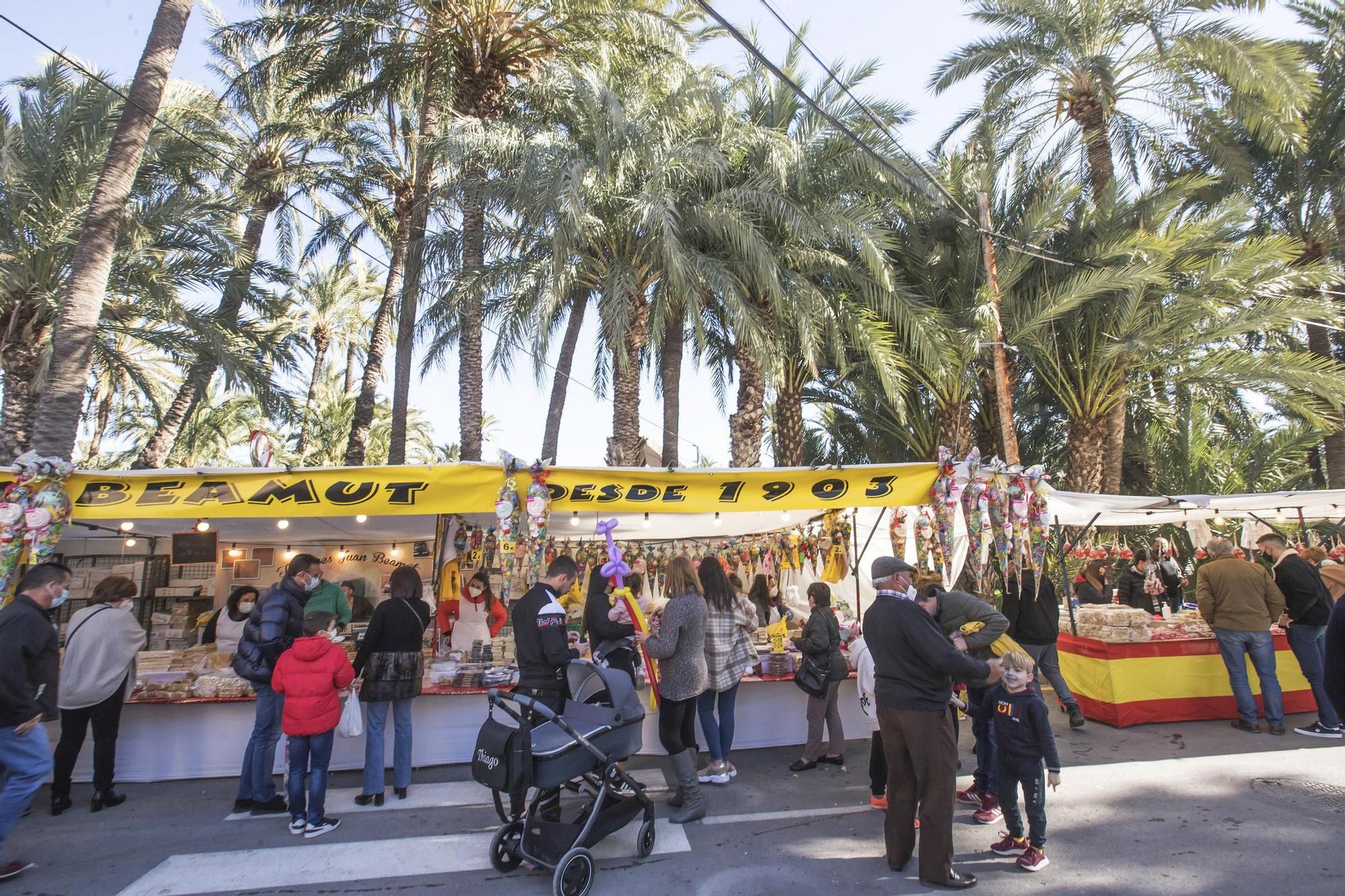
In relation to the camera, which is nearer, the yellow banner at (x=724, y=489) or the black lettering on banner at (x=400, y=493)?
the black lettering on banner at (x=400, y=493)

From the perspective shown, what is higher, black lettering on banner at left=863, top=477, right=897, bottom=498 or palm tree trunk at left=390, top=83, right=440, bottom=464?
palm tree trunk at left=390, top=83, right=440, bottom=464

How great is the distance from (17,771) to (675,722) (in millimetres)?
3840

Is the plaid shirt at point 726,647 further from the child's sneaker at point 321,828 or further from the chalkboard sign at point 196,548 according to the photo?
the chalkboard sign at point 196,548

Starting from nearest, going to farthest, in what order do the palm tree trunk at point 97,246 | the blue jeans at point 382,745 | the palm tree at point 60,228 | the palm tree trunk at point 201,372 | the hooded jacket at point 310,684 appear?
the hooded jacket at point 310,684 → the blue jeans at point 382,745 → the palm tree trunk at point 97,246 → the palm tree at point 60,228 → the palm tree trunk at point 201,372

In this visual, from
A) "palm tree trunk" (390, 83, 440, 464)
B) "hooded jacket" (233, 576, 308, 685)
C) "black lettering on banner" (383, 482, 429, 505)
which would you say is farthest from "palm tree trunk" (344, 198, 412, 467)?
"hooded jacket" (233, 576, 308, 685)

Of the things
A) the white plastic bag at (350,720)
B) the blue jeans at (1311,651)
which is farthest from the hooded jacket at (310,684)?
the blue jeans at (1311,651)

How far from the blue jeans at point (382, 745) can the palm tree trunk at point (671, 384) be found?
26.1ft

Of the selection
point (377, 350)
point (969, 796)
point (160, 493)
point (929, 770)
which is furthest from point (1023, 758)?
point (377, 350)

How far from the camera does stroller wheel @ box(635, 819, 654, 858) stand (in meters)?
4.55

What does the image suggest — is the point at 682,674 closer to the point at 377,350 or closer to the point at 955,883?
the point at 955,883

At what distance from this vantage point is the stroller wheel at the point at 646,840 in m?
4.55

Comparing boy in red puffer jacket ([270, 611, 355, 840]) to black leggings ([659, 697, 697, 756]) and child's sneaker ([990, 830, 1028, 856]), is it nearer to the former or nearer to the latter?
black leggings ([659, 697, 697, 756])

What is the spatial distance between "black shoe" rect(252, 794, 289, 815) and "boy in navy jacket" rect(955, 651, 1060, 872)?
16.0 feet

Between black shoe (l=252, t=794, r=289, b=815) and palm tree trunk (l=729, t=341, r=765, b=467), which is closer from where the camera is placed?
black shoe (l=252, t=794, r=289, b=815)
